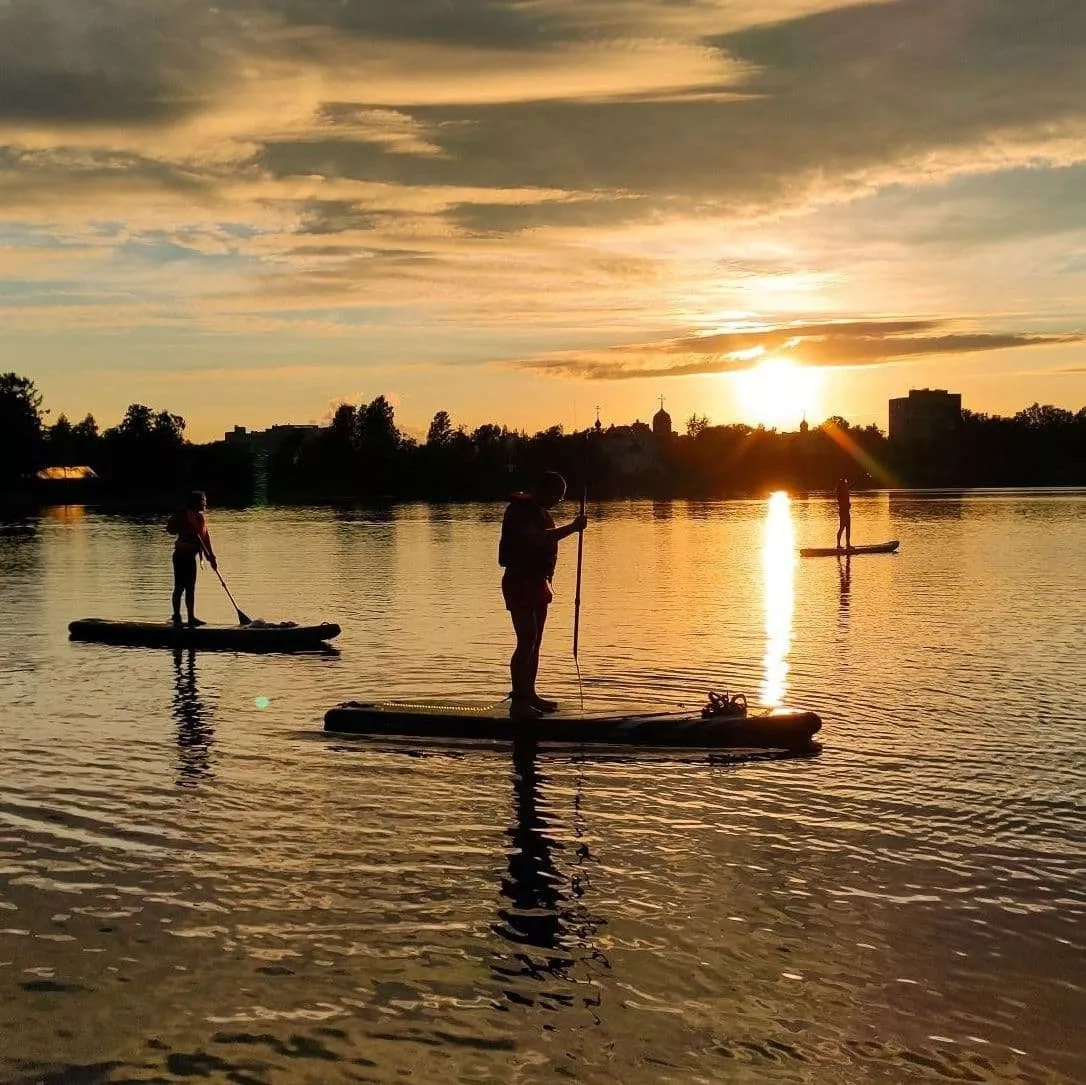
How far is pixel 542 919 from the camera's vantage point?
34.2 ft

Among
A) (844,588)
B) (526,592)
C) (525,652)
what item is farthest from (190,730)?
(844,588)

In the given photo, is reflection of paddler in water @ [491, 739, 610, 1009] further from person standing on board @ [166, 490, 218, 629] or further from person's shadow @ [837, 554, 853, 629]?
person's shadow @ [837, 554, 853, 629]

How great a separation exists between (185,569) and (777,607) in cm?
1738

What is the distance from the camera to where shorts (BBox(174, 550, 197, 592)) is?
2884cm

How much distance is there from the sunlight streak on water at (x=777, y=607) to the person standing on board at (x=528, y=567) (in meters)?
4.07

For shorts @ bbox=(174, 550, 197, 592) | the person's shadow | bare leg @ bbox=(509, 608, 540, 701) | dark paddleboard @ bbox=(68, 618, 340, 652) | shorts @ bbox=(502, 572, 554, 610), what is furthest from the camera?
the person's shadow

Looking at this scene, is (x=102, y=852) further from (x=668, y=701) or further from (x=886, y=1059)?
(x=668, y=701)

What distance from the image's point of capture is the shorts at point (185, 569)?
2884 centimetres

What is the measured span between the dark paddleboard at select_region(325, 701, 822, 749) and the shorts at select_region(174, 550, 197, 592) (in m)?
12.6

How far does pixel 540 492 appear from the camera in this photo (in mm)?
16734

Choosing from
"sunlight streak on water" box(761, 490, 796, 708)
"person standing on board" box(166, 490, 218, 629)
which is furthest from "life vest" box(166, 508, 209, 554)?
"sunlight streak on water" box(761, 490, 796, 708)

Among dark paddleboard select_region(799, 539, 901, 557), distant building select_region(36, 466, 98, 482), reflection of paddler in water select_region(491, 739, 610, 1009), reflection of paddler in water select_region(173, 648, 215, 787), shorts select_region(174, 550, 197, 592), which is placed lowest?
reflection of paddler in water select_region(491, 739, 610, 1009)

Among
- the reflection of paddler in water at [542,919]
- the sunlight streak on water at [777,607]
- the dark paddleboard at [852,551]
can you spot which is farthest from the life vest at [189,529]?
the dark paddleboard at [852,551]

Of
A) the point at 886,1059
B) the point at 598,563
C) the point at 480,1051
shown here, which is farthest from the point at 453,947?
the point at 598,563
